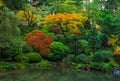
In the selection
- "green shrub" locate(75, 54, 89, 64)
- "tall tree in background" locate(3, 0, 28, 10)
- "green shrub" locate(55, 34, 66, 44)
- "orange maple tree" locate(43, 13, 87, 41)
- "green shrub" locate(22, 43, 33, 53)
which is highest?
"tall tree in background" locate(3, 0, 28, 10)

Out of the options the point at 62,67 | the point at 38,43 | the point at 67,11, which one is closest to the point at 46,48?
the point at 38,43

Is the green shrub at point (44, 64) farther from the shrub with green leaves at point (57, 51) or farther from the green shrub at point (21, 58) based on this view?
the green shrub at point (21, 58)

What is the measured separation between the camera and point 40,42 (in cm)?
3469

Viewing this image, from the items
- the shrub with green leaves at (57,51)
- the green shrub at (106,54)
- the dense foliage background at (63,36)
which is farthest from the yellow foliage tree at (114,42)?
the shrub with green leaves at (57,51)

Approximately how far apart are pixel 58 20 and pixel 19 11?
6979 mm

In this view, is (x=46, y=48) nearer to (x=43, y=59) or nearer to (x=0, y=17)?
(x=43, y=59)

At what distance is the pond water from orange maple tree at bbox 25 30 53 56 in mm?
3722

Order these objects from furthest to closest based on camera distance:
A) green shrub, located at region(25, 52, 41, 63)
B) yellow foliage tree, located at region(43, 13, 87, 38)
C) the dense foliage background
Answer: yellow foliage tree, located at region(43, 13, 87, 38) < green shrub, located at region(25, 52, 41, 63) < the dense foliage background

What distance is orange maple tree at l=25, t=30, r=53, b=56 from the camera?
34353mm

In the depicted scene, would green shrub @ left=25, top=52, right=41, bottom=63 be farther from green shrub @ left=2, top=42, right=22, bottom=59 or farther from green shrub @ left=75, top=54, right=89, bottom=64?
green shrub @ left=75, top=54, right=89, bottom=64

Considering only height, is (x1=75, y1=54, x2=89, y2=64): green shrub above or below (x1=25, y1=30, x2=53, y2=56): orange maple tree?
below

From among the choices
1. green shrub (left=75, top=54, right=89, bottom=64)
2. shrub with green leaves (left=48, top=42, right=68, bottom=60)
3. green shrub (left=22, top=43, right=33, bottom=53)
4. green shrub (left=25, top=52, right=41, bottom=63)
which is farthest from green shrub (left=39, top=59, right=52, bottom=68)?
green shrub (left=75, top=54, right=89, bottom=64)

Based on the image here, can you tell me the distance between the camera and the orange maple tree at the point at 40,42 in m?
34.4

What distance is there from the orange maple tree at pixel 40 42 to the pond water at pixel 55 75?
3722 mm
